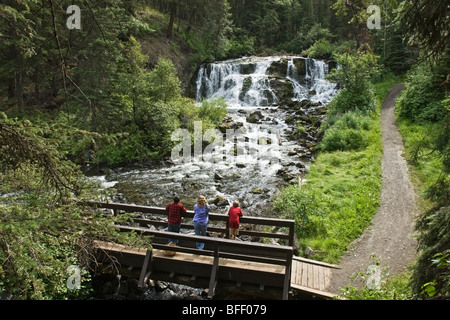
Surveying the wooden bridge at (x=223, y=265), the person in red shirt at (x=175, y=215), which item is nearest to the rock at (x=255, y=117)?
the wooden bridge at (x=223, y=265)

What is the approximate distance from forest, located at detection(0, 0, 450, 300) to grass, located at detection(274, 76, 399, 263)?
0.09 meters

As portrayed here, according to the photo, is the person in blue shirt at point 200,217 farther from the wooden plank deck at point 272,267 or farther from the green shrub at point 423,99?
the green shrub at point 423,99

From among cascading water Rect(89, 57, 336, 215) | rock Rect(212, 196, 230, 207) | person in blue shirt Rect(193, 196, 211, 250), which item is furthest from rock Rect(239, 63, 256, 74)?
person in blue shirt Rect(193, 196, 211, 250)

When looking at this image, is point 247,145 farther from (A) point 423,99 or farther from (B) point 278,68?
(B) point 278,68

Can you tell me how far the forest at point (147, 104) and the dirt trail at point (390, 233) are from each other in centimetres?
47

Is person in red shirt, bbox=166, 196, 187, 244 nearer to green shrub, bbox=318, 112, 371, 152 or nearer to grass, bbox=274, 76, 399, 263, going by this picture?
grass, bbox=274, 76, 399, 263

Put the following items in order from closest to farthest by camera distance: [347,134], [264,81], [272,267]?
[272,267]
[347,134]
[264,81]

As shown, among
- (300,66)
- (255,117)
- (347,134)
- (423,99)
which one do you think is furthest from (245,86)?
(423,99)

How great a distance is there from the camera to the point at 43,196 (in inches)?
185

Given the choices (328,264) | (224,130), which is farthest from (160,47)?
(328,264)
